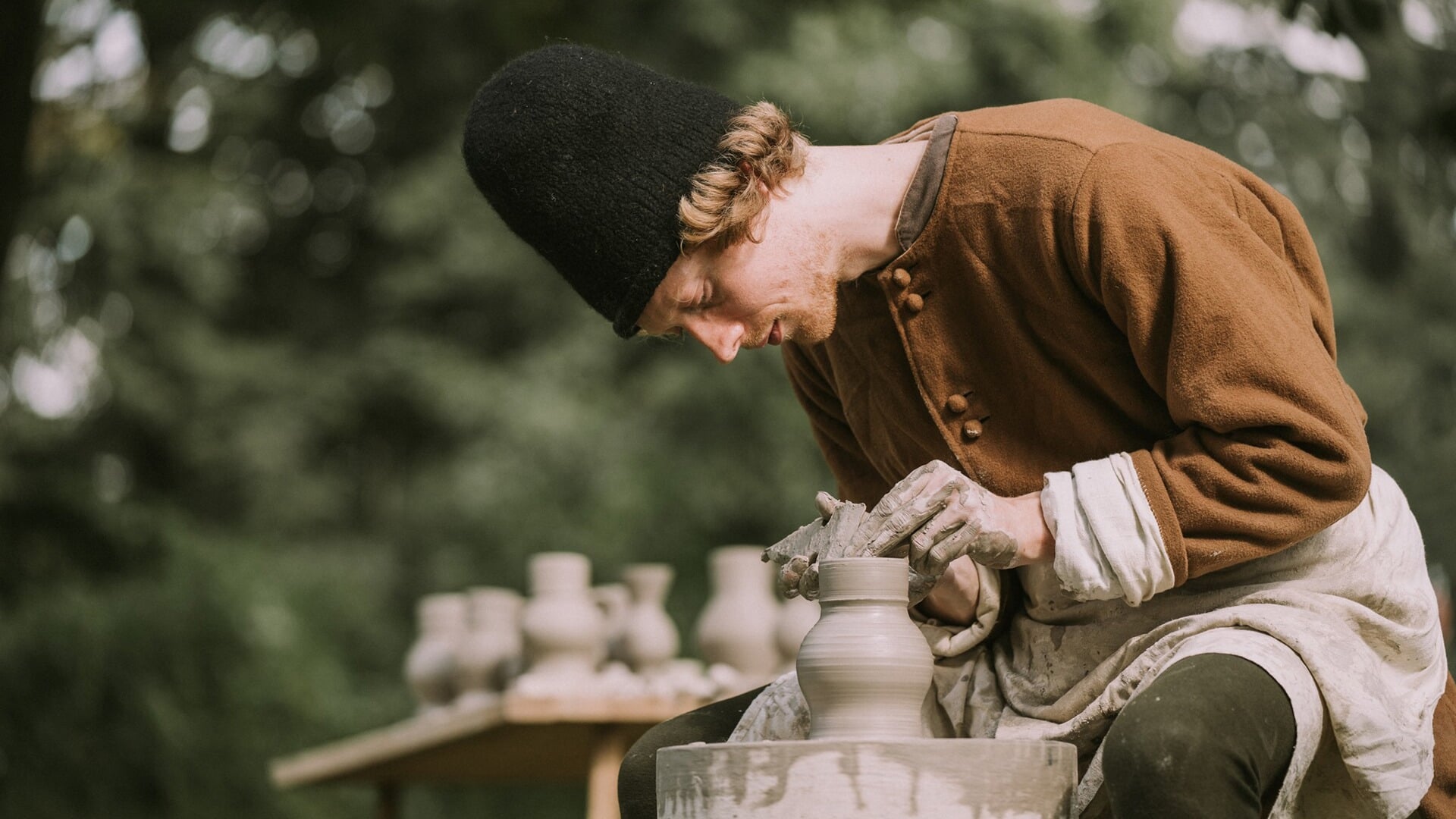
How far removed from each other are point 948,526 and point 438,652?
13.3ft

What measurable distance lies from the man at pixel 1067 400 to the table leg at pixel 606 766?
1.65 metres

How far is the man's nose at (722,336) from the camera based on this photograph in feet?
7.93

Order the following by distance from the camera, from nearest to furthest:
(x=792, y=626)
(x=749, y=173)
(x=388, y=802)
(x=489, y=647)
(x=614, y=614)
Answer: (x=749, y=173), (x=792, y=626), (x=614, y=614), (x=489, y=647), (x=388, y=802)

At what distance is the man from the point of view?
202cm

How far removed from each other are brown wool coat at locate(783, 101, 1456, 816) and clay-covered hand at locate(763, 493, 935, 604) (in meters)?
0.25

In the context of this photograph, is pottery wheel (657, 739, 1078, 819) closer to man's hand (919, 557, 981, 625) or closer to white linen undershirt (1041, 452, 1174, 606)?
white linen undershirt (1041, 452, 1174, 606)

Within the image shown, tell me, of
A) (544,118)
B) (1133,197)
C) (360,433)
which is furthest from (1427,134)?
(360,433)

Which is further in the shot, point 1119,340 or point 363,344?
point 363,344

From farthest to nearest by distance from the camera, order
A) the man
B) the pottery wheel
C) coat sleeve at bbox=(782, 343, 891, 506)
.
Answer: coat sleeve at bbox=(782, 343, 891, 506) → the man → the pottery wheel

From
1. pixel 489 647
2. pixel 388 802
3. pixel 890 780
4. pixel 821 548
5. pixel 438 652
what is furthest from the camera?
pixel 388 802

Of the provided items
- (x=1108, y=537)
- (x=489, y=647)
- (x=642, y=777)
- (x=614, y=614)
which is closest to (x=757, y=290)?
(x=1108, y=537)

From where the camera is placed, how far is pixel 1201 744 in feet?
5.93

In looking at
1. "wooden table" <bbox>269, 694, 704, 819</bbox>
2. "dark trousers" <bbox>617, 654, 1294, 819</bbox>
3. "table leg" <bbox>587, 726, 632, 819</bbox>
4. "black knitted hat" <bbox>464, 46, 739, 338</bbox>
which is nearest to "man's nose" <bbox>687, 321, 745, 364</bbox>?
"black knitted hat" <bbox>464, 46, 739, 338</bbox>

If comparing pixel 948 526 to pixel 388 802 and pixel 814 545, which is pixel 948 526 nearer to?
pixel 814 545
